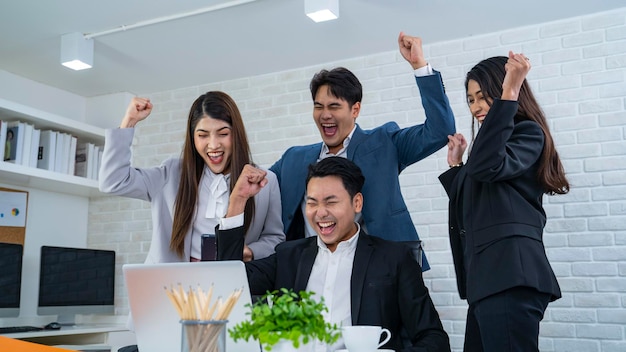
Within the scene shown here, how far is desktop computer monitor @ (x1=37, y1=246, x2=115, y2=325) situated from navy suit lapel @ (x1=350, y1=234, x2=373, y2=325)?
3.07 metres

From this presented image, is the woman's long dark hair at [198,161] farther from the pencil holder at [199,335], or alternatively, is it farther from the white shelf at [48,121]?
the white shelf at [48,121]

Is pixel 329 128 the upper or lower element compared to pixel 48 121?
lower

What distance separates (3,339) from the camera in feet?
5.16

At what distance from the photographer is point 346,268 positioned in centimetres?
203

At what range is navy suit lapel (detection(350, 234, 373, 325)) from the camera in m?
1.89

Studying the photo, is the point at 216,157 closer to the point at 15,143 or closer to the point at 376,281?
the point at 376,281

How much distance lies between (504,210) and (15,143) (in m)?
3.53

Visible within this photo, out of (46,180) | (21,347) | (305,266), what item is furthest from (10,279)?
(21,347)

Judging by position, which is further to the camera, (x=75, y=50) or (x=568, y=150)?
(x=75, y=50)

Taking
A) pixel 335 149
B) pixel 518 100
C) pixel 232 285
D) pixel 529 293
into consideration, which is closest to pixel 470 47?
pixel 335 149

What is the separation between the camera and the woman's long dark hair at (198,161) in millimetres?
2174

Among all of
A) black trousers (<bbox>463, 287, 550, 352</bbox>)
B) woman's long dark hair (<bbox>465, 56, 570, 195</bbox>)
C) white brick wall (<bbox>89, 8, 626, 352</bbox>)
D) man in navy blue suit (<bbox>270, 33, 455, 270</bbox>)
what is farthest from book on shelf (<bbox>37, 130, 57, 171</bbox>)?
black trousers (<bbox>463, 287, 550, 352</bbox>)

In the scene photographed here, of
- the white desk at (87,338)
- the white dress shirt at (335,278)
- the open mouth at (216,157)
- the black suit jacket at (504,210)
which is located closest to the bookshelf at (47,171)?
the white desk at (87,338)

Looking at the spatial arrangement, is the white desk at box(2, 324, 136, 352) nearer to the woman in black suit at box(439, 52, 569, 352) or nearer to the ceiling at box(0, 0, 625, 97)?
the ceiling at box(0, 0, 625, 97)
